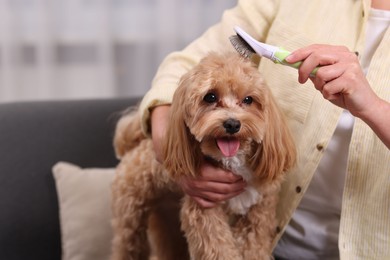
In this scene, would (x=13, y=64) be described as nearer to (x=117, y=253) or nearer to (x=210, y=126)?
(x=117, y=253)

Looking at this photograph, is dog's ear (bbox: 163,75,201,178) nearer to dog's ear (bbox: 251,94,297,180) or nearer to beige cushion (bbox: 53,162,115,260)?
dog's ear (bbox: 251,94,297,180)

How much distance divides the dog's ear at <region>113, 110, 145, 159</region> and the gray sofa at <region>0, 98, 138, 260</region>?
12.9 inches

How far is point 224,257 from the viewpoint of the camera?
117 centimetres

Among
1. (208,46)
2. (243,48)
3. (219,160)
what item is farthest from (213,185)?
(208,46)

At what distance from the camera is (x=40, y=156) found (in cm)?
180

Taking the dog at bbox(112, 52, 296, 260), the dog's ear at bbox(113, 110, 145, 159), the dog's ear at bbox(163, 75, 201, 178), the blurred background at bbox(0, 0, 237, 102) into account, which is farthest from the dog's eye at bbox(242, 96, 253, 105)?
the blurred background at bbox(0, 0, 237, 102)

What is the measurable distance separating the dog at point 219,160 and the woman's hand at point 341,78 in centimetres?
12

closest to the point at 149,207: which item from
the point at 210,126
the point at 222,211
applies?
the point at 222,211

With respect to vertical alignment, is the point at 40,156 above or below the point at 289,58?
below

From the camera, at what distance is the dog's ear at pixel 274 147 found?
3.62ft

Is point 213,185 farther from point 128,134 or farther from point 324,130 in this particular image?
point 128,134

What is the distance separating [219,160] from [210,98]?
15cm

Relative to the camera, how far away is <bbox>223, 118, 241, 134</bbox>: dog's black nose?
1.02m

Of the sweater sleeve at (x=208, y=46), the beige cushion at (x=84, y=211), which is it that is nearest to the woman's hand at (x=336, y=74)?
the sweater sleeve at (x=208, y=46)
